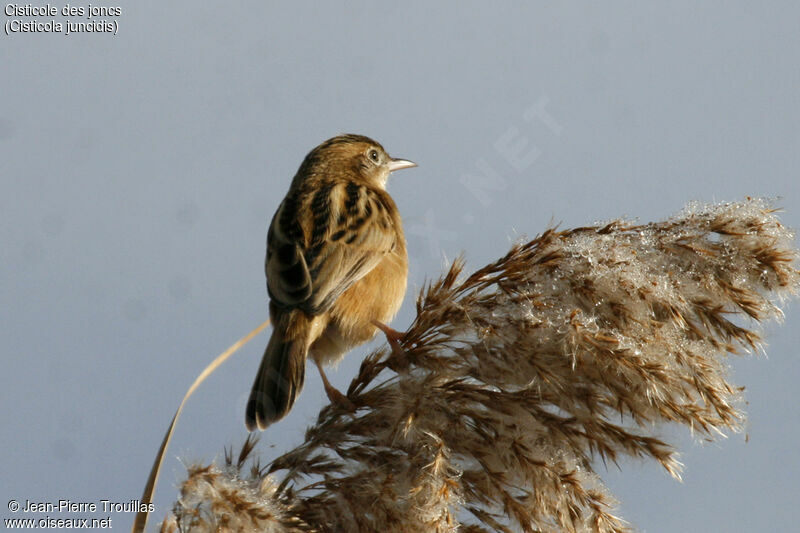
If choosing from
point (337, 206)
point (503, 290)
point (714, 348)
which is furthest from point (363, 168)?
point (714, 348)

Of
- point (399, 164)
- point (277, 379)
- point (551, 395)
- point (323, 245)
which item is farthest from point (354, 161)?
point (551, 395)

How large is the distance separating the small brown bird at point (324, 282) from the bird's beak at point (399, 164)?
2.95ft

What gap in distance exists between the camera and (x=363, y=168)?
234 inches

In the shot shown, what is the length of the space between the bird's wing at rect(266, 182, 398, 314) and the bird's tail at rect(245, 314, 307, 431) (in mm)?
179

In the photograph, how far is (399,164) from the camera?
20.1 feet

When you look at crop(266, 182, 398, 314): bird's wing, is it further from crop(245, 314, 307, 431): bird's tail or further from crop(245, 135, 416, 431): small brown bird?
crop(245, 314, 307, 431): bird's tail

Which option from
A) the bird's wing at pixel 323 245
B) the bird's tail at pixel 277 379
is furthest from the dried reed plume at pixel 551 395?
the bird's wing at pixel 323 245

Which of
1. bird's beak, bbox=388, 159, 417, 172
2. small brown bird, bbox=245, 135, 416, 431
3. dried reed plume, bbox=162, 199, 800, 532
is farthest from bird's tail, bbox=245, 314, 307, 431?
bird's beak, bbox=388, 159, 417, 172

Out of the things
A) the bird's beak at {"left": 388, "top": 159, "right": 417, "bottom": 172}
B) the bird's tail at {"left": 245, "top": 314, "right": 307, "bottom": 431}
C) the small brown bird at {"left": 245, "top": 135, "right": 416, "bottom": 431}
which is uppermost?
the bird's beak at {"left": 388, "top": 159, "right": 417, "bottom": 172}

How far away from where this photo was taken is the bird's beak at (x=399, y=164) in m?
6.10

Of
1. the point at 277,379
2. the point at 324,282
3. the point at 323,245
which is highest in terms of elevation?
the point at 323,245

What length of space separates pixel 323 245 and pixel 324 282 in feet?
0.86

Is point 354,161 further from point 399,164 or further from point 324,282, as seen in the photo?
point 324,282

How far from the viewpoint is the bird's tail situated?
372 cm
